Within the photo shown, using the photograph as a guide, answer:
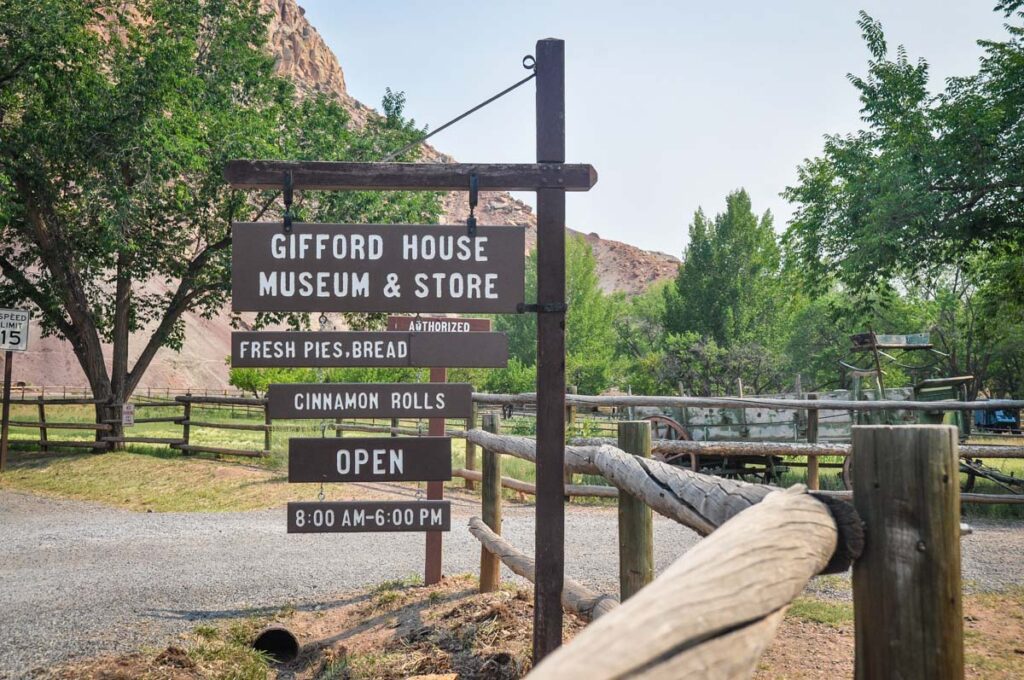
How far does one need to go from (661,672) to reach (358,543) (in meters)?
7.60

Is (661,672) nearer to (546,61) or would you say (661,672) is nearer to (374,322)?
(546,61)

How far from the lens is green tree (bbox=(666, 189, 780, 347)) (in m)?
51.7

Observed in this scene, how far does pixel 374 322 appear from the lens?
17.7m

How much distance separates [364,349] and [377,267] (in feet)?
1.48

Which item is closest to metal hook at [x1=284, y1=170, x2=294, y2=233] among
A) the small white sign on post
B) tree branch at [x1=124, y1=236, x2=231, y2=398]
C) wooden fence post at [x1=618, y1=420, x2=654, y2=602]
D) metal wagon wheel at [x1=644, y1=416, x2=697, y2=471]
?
wooden fence post at [x1=618, y1=420, x2=654, y2=602]

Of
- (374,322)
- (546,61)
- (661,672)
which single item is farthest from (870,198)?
(661,672)

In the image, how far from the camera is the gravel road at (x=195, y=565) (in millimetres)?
5117

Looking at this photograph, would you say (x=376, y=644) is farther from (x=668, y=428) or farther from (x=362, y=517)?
(x=668, y=428)

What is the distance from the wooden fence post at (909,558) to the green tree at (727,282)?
165 feet

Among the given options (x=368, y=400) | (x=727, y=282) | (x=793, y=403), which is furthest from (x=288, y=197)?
(x=727, y=282)

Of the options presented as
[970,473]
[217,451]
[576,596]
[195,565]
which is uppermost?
[576,596]

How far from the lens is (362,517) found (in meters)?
4.23

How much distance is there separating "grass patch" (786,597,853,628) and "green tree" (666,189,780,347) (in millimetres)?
46288

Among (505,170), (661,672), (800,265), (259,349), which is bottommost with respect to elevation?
(661,672)
